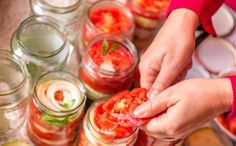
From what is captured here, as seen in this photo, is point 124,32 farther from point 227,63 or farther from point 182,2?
point 227,63

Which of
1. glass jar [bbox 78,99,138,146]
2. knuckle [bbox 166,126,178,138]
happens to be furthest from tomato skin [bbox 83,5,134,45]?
knuckle [bbox 166,126,178,138]

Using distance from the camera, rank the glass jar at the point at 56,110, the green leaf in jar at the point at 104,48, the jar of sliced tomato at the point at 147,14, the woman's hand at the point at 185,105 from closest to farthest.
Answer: the woman's hand at the point at 185,105 → the glass jar at the point at 56,110 → the green leaf in jar at the point at 104,48 → the jar of sliced tomato at the point at 147,14

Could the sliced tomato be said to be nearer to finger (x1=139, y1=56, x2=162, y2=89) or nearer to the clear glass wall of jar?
finger (x1=139, y1=56, x2=162, y2=89)

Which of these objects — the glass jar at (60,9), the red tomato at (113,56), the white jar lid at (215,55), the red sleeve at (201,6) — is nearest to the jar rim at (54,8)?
the glass jar at (60,9)

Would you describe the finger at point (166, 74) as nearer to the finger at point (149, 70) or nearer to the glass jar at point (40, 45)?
the finger at point (149, 70)

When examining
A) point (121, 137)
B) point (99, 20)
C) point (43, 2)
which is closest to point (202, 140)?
point (121, 137)
